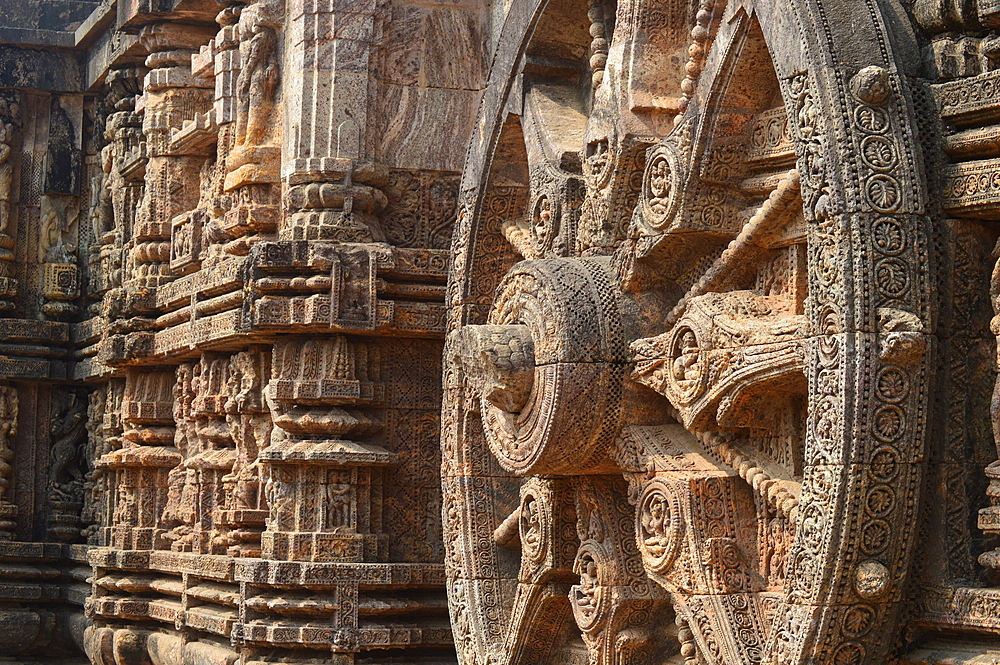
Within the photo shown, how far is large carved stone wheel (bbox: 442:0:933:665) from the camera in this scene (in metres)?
3.99

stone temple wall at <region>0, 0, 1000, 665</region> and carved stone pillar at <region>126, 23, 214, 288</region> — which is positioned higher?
carved stone pillar at <region>126, 23, 214, 288</region>

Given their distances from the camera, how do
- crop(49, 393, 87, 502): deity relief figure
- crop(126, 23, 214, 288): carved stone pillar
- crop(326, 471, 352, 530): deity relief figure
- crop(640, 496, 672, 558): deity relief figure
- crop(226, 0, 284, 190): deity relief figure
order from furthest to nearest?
crop(49, 393, 87, 502): deity relief figure < crop(126, 23, 214, 288): carved stone pillar < crop(226, 0, 284, 190): deity relief figure < crop(326, 471, 352, 530): deity relief figure < crop(640, 496, 672, 558): deity relief figure

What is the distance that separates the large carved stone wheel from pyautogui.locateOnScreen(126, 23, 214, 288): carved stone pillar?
10.9ft

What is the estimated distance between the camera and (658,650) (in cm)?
527

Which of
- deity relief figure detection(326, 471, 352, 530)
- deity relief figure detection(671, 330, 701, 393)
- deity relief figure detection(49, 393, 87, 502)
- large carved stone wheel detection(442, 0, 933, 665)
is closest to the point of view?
large carved stone wheel detection(442, 0, 933, 665)

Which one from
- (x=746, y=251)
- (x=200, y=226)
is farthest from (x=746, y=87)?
(x=200, y=226)

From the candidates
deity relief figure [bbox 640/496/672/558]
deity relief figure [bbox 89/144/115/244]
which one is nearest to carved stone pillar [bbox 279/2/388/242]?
deity relief figure [bbox 640/496/672/558]

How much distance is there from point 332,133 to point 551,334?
2461 millimetres

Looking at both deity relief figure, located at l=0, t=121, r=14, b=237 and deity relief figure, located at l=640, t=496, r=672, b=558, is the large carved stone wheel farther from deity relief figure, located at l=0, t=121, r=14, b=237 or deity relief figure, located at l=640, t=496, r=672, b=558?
deity relief figure, located at l=0, t=121, r=14, b=237

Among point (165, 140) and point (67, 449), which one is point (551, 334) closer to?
point (165, 140)

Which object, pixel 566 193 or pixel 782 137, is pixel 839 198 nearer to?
pixel 782 137

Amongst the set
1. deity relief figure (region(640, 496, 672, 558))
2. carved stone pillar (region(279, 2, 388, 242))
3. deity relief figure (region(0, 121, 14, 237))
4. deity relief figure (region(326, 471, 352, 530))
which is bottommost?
deity relief figure (region(640, 496, 672, 558))

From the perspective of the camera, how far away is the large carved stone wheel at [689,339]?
3992mm

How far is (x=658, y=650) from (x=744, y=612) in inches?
28.3
